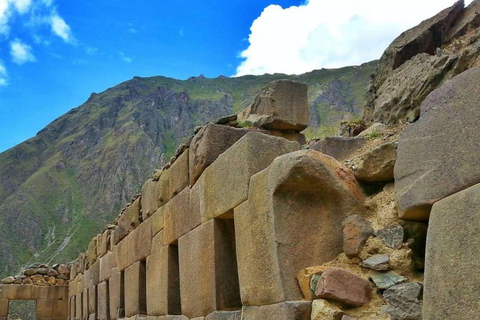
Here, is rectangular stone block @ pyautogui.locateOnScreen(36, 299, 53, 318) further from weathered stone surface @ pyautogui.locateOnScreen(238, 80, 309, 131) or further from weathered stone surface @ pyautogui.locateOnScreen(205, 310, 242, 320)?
weathered stone surface @ pyautogui.locateOnScreen(205, 310, 242, 320)

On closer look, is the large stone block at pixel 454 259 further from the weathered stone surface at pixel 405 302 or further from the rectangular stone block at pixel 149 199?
the rectangular stone block at pixel 149 199

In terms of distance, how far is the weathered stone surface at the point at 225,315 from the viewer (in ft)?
13.5

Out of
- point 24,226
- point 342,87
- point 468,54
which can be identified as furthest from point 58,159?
point 468,54

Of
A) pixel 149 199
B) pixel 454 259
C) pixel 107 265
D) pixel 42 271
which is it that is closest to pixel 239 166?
pixel 454 259

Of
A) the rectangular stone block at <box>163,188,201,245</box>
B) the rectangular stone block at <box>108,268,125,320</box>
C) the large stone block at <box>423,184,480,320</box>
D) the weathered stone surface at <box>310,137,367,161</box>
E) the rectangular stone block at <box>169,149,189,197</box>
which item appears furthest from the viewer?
the rectangular stone block at <box>108,268,125,320</box>

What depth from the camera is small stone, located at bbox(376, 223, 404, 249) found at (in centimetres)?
297

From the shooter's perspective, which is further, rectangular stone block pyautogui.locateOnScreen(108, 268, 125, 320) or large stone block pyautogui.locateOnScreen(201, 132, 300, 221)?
rectangular stone block pyautogui.locateOnScreen(108, 268, 125, 320)

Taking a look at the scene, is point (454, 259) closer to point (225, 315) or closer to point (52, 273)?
point (225, 315)

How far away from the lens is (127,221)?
8.49 metres

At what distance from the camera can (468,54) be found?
737cm

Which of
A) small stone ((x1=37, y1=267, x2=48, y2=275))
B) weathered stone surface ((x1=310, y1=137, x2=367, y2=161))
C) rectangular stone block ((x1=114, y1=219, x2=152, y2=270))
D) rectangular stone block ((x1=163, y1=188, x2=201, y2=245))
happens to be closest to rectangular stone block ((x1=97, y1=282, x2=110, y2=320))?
rectangular stone block ((x1=114, y1=219, x2=152, y2=270))

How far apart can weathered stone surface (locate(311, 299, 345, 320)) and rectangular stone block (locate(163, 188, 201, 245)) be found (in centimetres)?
221

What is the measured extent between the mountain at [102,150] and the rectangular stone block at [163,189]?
151 feet

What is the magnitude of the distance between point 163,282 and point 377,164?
3.59m
